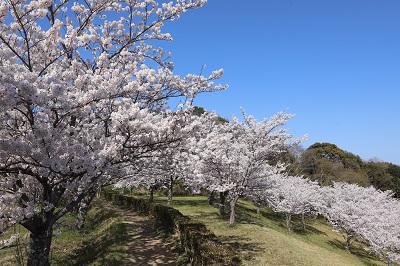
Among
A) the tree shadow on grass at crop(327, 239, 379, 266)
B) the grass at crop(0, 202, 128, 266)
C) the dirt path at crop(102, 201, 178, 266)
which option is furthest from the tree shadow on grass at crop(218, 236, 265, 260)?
the tree shadow on grass at crop(327, 239, 379, 266)

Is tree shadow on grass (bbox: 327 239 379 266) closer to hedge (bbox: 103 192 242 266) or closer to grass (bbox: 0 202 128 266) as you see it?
hedge (bbox: 103 192 242 266)

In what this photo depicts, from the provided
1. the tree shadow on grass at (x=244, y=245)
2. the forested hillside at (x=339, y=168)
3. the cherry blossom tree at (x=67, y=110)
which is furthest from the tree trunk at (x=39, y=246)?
the forested hillside at (x=339, y=168)

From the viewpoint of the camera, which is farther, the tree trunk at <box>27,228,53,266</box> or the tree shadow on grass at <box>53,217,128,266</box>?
the tree shadow on grass at <box>53,217,128,266</box>

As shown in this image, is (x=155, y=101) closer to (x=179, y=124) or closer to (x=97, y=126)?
(x=97, y=126)

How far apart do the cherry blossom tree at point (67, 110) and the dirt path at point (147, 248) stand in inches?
151

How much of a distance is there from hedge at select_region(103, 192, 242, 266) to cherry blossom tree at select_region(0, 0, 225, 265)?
370 centimetres

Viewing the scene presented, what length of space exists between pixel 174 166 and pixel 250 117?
8.62 meters

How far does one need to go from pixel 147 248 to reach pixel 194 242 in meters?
4.26

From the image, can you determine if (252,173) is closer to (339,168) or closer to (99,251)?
(99,251)

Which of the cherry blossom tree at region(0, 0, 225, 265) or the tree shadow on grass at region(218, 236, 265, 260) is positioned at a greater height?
the cherry blossom tree at region(0, 0, 225, 265)

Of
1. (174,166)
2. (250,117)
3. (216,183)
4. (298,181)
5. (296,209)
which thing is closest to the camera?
(174,166)

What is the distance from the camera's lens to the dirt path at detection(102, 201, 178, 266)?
1202 cm

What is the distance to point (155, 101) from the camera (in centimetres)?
1070

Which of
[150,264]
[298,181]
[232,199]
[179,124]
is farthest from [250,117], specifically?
[298,181]
